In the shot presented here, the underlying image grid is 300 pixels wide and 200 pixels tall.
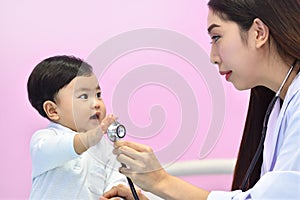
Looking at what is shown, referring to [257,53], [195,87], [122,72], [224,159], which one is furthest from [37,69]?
[224,159]

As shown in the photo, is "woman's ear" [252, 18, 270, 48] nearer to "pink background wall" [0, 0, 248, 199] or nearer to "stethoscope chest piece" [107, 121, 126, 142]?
"pink background wall" [0, 0, 248, 199]

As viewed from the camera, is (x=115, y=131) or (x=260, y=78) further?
(x=260, y=78)

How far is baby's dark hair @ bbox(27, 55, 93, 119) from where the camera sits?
993 mm

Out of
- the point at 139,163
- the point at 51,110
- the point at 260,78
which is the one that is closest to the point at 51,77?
the point at 51,110

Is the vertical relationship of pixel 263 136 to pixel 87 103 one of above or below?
below

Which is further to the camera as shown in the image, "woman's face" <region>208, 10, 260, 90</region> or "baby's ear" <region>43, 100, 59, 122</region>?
"baby's ear" <region>43, 100, 59, 122</region>

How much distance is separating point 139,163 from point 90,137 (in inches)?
3.9

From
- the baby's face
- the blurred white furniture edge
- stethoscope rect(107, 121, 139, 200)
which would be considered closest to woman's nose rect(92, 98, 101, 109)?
the baby's face

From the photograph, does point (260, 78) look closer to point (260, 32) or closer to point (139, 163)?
point (260, 32)

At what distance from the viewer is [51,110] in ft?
3.39

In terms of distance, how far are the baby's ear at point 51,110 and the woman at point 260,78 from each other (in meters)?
0.20

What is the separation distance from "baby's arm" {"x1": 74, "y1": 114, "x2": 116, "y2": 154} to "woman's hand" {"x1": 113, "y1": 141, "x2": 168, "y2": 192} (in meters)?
0.04

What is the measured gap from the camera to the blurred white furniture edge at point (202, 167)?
131 cm

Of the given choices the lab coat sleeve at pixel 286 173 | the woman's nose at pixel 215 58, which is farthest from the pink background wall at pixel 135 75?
the lab coat sleeve at pixel 286 173
